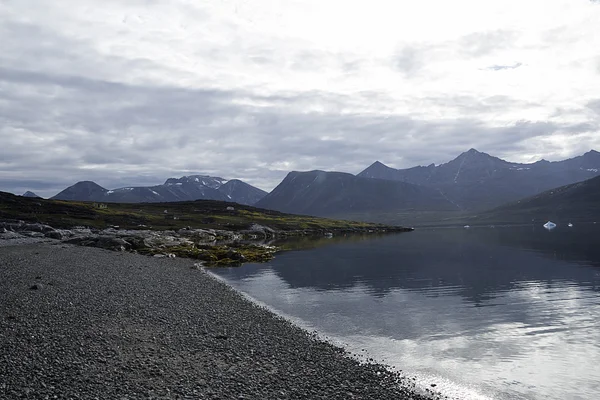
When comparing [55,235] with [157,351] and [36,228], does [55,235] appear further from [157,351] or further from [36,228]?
[157,351]

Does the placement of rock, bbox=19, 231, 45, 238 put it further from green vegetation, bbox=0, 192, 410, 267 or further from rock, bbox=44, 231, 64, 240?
green vegetation, bbox=0, 192, 410, 267

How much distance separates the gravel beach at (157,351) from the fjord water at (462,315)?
4.06 meters

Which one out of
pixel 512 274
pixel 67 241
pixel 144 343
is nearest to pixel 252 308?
pixel 144 343

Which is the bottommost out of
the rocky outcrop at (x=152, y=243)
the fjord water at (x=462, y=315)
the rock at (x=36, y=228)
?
the fjord water at (x=462, y=315)

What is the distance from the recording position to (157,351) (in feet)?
77.7

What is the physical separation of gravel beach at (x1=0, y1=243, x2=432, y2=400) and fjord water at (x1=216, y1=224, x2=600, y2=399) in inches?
160

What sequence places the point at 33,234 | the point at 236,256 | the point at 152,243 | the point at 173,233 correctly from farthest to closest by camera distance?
1. the point at 173,233
2. the point at 33,234
3. the point at 152,243
4. the point at 236,256

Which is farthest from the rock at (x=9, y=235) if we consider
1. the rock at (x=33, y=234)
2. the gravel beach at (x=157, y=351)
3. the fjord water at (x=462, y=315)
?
the gravel beach at (x=157, y=351)

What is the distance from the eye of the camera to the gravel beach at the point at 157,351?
1859 cm

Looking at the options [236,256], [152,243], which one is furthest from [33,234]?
[236,256]

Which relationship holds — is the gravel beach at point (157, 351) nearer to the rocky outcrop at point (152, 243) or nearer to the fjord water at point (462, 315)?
the fjord water at point (462, 315)

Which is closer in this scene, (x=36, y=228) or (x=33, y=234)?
(x=33, y=234)

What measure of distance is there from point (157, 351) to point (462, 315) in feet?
85.5

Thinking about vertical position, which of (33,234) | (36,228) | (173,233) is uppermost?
(36,228)
